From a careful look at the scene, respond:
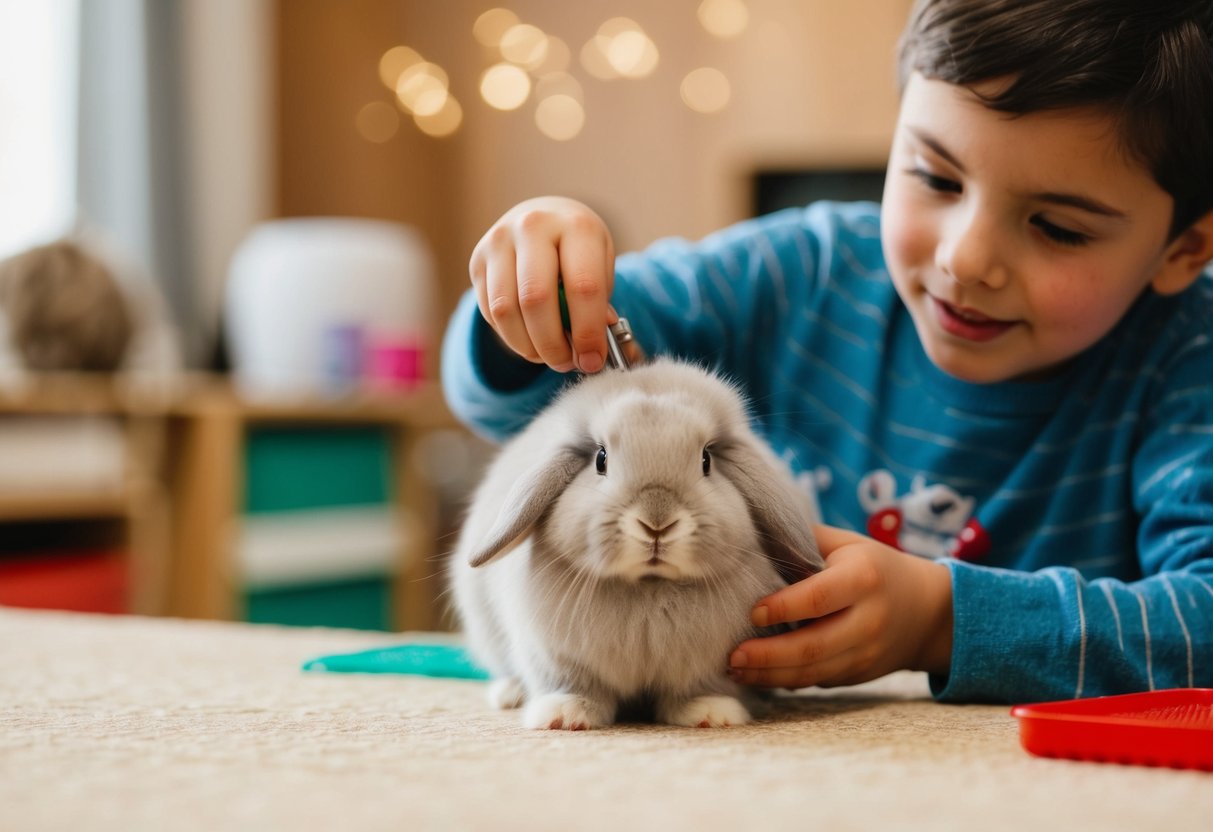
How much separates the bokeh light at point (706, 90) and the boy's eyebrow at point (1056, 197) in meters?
2.91

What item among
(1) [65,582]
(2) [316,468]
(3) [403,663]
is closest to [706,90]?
(2) [316,468]

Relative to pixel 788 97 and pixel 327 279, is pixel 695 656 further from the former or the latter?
pixel 788 97

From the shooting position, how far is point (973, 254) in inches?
32.3

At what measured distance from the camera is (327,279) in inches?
103

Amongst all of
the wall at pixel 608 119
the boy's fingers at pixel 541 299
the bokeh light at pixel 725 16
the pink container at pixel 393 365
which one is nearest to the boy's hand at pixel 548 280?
the boy's fingers at pixel 541 299

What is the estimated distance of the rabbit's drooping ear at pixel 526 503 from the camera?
0.64 metres

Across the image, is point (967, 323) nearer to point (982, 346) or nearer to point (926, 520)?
point (982, 346)

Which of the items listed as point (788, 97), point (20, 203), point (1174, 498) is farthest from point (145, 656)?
point (788, 97)

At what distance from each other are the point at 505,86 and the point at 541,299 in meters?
3.25

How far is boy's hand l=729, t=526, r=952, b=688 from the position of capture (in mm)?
670

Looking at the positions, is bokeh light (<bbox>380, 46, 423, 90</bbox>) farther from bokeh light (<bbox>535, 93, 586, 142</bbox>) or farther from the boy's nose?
the boy's nose

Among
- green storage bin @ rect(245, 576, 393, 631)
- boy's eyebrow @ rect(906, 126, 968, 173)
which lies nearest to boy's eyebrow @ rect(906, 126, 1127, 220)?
boy's eyebrow @ rect(906, 126, 968, 173)

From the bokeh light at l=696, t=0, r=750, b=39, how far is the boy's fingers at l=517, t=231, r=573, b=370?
3.07m

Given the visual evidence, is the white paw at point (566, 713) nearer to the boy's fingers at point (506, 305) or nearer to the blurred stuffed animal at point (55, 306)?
the boy's fingers at point (506, 305)
